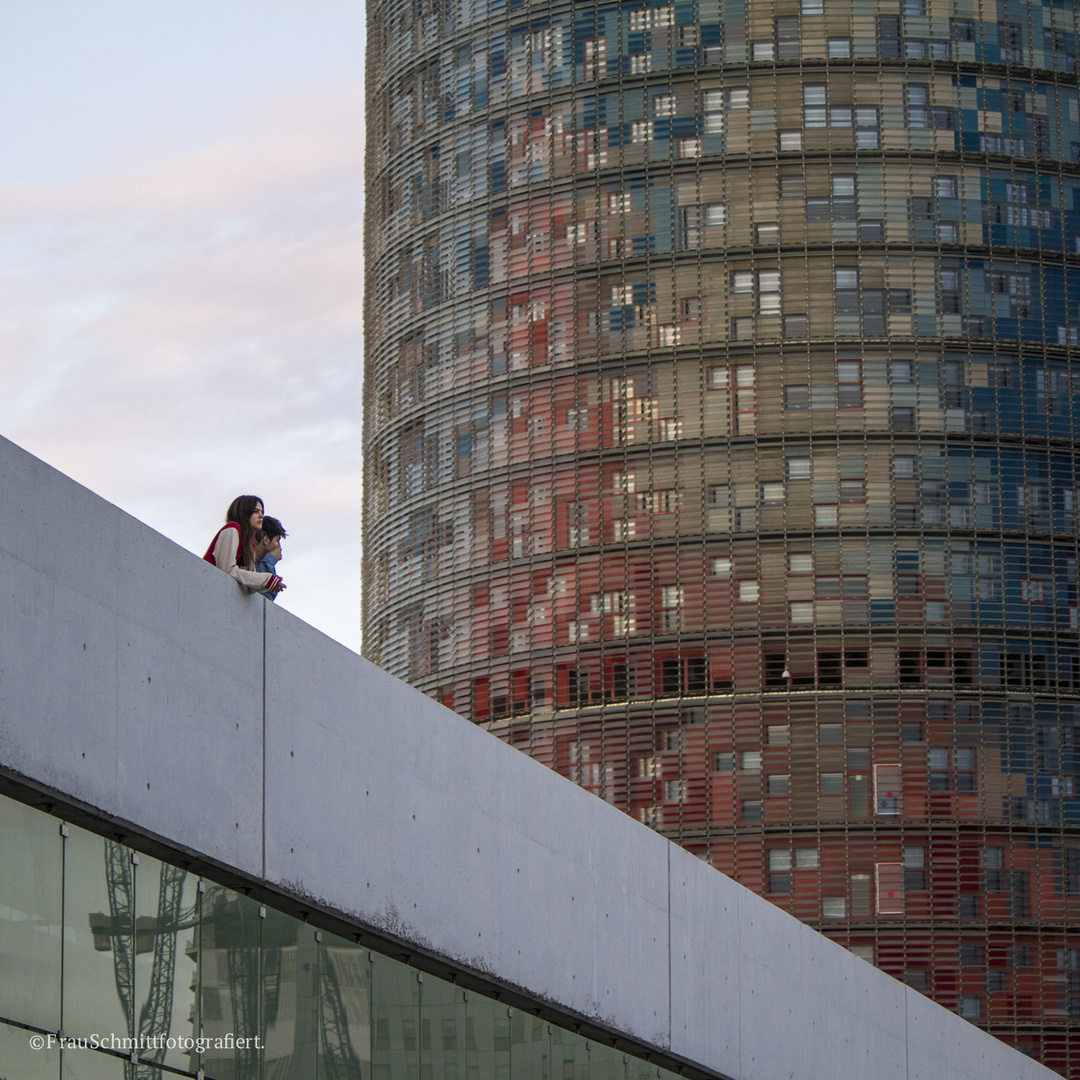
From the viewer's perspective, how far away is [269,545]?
14.1 m

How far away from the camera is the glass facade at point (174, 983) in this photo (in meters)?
11.4

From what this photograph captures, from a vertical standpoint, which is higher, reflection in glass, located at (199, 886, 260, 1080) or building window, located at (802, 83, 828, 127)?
building window, located at (802, 83, 828, 127)

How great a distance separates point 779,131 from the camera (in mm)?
71062

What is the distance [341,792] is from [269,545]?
2.01 m

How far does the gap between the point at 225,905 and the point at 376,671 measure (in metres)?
2.82

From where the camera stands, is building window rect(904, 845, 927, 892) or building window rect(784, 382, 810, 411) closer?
building window rect(904, 845, 927, 892)

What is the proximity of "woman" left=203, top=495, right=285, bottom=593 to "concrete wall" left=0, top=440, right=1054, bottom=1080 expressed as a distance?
0.89 feet

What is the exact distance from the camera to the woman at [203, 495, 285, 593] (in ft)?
45.5

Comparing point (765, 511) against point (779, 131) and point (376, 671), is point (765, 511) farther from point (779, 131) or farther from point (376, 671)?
point (376, 671)

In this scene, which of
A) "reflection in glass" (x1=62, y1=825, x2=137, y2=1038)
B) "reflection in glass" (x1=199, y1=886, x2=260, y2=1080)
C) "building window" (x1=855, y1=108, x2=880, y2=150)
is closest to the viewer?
"reflection in glass" (x1=62, y1=825, x2=137, y2=1038)

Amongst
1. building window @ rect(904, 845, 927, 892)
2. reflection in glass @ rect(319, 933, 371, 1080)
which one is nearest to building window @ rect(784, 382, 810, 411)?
building window @ rect(904, 845, 927, 892)

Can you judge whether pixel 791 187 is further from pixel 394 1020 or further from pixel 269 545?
pixel 269 545

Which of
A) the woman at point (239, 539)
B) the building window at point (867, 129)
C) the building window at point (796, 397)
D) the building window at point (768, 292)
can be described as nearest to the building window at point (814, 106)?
the building window at point (867, 129)

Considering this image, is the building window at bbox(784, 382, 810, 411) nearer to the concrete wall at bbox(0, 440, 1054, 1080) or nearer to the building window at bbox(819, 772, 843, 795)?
the building window at bbox(819, 772, 843, 795)
